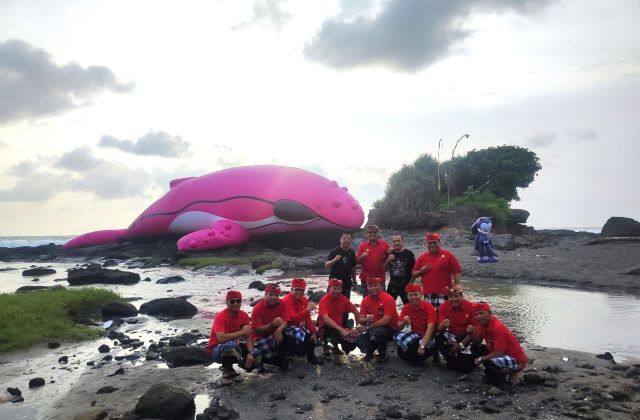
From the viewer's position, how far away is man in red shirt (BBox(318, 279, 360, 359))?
6840 mm

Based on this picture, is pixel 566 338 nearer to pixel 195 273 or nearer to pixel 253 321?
pixel 253 321

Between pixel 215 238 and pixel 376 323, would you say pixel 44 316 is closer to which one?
pixel 376 323

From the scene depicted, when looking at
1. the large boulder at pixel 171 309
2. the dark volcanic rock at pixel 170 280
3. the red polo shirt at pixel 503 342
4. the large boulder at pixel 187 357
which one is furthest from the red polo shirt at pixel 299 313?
the dark volcanic rock at pixel 170 280

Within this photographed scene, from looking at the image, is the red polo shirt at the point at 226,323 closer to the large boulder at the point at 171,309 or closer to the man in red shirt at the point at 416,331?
the man in red shirt at the point at 416,331

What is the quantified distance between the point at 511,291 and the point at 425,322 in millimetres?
7447

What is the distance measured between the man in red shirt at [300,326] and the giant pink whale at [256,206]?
60.4 ft

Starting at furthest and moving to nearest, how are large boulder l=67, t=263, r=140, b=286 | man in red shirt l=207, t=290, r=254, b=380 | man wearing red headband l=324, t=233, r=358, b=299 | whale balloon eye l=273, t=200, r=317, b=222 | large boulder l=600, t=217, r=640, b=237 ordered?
1. large boulder l=600, t=217, r=640, b=237
2. whale balloon eye l=273, t=200, r=317, b=222
3. large boulder l=67, t=263, r=140, b=286
4. man wearing red headband l=324, t=233, r=358, b=299
5. man in red shirt l=207, t=290, r=254, b=380

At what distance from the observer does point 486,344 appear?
5.89 m

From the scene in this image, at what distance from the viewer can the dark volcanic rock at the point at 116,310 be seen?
1111 cm

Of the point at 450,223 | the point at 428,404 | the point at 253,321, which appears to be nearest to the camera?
the point at 428,404

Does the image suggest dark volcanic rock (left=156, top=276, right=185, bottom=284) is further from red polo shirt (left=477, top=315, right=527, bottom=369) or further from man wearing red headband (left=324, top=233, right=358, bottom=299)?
red polo shirt (left=477, top=315, right=527, bottom=369)

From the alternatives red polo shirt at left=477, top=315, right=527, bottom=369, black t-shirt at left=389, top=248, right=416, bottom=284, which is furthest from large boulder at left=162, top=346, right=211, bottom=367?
red polo shirt at left=477, top=315, right=527, bottom=369

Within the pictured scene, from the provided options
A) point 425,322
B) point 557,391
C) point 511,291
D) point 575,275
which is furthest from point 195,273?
point 557,391

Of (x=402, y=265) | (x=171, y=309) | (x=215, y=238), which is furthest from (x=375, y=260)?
(x=215, y=238)
